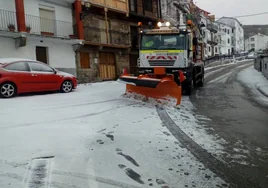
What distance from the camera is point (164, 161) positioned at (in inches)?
177

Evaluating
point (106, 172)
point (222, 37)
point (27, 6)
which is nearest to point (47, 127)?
point (106, 172)

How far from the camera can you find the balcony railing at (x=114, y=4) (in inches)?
859

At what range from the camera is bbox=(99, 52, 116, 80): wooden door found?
23391 millimetres

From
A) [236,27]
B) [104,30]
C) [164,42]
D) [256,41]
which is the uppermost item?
[236,27]

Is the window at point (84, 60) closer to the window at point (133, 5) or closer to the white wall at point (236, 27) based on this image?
the window at point (133, 5)

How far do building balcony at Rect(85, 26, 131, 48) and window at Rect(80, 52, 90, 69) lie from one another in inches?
45.4

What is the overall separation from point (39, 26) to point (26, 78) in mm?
8223

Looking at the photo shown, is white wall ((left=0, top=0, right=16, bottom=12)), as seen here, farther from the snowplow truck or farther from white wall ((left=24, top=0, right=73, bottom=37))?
the snowplow truck

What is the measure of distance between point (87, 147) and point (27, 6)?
15.7 metres

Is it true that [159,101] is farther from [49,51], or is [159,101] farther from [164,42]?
[49,51]

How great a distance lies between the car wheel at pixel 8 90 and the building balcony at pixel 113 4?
11.9 metres

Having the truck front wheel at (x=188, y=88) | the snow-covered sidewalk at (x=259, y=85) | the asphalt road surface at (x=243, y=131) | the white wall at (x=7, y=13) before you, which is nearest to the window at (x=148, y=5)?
the snow-covered sidewalk at (x=259, y=85)

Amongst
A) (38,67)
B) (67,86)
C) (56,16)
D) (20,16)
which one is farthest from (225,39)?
(38,67)

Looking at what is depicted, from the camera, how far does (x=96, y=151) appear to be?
4.79 meters
